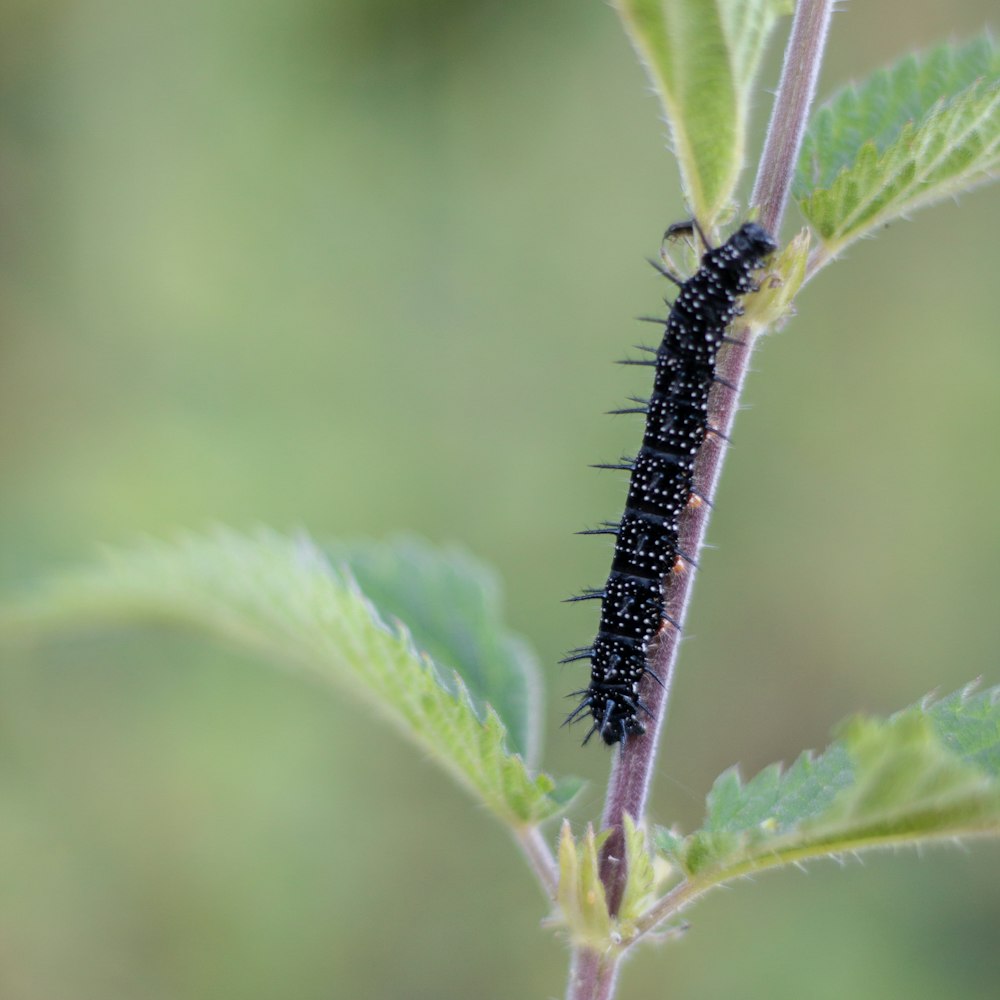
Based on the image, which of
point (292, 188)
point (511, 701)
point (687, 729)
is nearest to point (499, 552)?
point (687, 729)

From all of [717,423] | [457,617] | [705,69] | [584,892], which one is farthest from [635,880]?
[705,69]

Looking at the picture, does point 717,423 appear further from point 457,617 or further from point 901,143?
point 457,617

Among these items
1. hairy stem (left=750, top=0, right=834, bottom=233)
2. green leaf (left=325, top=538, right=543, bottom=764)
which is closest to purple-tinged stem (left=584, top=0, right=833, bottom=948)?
hairy stem (left=750, top=0, right=834, bottom=233)

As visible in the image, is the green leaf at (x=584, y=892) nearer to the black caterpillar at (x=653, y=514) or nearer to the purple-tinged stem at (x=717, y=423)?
the purple-tinged stem at (x=717, y=423)

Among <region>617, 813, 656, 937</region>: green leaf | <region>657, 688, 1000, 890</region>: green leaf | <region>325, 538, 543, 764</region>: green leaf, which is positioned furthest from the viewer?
<region>325, 538, 543, 764</region>: green leaf

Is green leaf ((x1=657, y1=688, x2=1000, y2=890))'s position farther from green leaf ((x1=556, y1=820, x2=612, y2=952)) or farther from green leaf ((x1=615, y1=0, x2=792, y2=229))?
green leaf ((x1=615, y1=0, x2=792, y2=229))

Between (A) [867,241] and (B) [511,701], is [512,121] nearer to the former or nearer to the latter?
(A) [867,241]

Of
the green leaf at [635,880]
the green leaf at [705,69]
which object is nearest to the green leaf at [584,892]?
the green leaf at [635,880]
